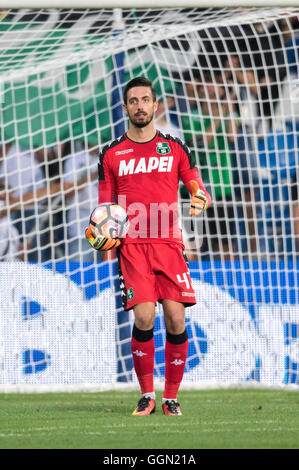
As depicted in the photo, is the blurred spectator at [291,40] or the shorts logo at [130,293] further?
the blurred spectator at [291,40]

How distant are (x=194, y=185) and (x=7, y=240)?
337cm

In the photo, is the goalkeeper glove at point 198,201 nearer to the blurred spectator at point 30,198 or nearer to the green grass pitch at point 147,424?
the green grass pitch at point 147,424

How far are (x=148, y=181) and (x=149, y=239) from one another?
35cm

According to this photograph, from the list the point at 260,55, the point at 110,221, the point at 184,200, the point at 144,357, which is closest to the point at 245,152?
the point at 184,200

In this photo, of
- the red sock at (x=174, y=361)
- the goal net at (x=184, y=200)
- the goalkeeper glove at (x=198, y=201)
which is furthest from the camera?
the goal net at (x=184, y=200)

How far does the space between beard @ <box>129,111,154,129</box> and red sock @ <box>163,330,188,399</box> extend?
1277mm

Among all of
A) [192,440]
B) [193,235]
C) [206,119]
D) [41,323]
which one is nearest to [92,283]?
[41,323]

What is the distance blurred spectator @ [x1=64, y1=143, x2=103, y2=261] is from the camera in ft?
28.9

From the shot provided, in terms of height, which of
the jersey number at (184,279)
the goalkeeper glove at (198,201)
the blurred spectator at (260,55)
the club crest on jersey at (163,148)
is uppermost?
the blurred spectator at (260,55)

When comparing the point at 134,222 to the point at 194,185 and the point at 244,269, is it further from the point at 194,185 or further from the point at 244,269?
the point at 244,269

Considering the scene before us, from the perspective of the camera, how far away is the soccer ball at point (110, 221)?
5.45m

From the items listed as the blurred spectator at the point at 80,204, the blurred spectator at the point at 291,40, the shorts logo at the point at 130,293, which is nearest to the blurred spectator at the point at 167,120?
the blurred spectator at the point at 80,204

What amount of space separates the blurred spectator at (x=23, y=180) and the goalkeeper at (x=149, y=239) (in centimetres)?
295

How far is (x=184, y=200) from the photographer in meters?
8.89
